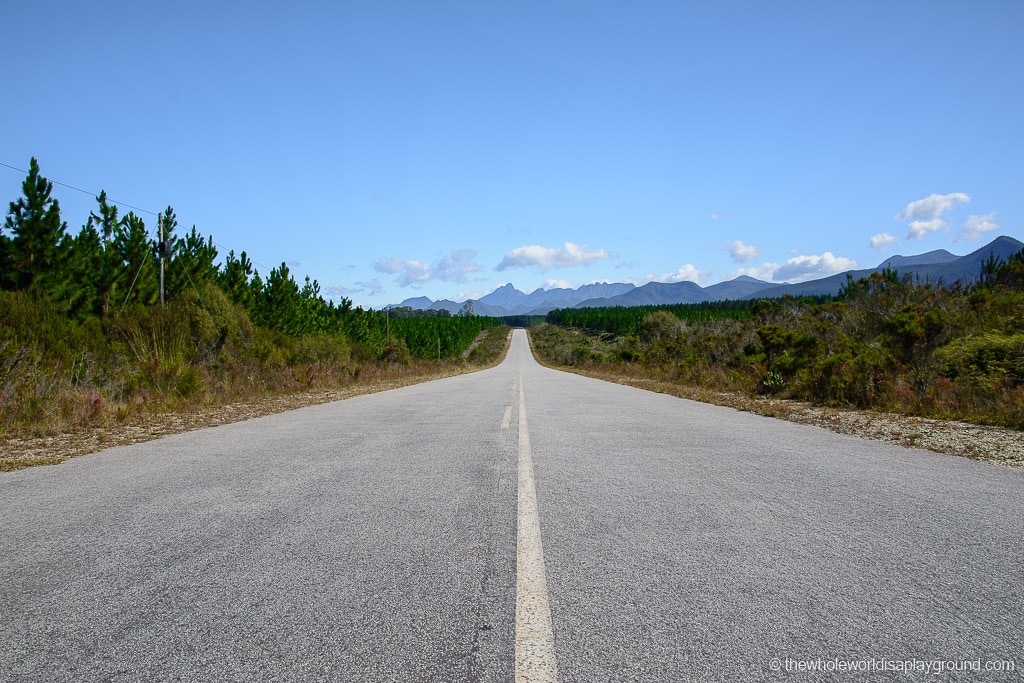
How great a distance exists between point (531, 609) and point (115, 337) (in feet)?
51.3

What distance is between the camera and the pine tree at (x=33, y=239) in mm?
24781

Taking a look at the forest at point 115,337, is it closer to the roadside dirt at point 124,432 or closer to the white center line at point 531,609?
the roadside dirt at point 124,432

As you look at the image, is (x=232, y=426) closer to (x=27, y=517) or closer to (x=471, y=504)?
(x=27, y=517)

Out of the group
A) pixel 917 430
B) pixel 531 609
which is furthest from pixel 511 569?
pixel 917 430

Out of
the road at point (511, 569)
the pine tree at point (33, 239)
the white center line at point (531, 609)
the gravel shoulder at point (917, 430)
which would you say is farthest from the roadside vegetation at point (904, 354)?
the pine tree at point (33, 239)

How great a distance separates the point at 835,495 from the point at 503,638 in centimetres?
350

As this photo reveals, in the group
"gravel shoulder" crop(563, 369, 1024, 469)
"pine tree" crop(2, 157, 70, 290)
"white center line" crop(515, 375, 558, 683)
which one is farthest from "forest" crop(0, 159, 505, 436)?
"gravel shoulder" crop(563, 369, 1024, 469)

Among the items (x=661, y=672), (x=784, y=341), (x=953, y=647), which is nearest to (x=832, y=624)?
(x=953, y=647)

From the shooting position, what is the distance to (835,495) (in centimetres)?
473

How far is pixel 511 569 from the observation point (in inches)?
125

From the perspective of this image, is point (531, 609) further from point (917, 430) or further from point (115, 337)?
point (115, 337)

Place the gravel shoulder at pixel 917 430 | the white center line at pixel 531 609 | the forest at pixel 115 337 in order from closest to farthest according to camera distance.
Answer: the white center line at pixel 531 609 → the gravel shoulder at pixel 917 430 → the forest at pixel 115 337

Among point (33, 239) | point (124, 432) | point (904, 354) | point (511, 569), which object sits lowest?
point (511, 569)

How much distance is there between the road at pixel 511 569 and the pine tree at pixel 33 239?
25142 millimetres
